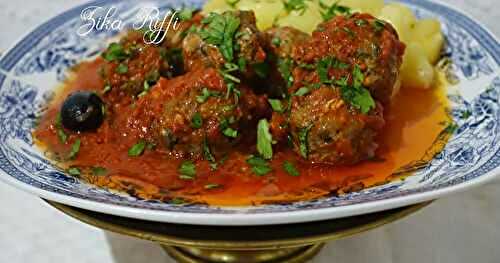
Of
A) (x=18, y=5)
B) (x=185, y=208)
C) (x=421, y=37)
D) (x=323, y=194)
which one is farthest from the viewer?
(x=18, y=5)

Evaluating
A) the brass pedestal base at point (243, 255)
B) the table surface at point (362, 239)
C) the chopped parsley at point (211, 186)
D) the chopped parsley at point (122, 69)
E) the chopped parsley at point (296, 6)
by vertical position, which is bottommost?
the table surface at point (362, 239)

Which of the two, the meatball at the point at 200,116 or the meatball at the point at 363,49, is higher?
the meatball at the point at 363,49

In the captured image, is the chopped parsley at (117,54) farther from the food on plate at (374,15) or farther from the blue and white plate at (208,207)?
the food on plate at (374,15)

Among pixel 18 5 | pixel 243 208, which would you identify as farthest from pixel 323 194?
pixel 18 5

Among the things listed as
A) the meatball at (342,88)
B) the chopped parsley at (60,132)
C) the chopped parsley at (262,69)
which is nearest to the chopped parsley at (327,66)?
the meatball at (342,88)

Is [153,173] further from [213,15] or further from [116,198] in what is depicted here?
[213,15]

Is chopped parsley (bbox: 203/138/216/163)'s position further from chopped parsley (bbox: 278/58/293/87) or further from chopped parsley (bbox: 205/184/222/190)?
chopped parsley (bbox: 278/58/293/87)
